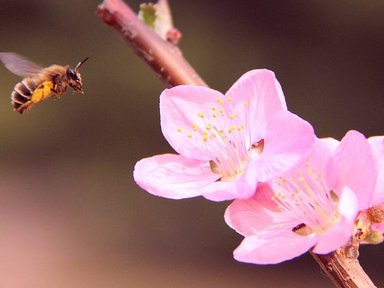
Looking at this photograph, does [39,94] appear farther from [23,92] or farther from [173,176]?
[173,176]

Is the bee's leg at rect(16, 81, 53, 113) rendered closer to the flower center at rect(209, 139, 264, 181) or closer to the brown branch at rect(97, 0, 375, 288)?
the brown branch at rect(97, 0, 375, 288)

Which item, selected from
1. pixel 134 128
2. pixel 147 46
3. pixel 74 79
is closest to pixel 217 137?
pixel 147 46

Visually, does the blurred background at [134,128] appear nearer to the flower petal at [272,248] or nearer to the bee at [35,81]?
the bee at [35,81]

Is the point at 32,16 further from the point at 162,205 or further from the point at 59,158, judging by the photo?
the point at 162,205

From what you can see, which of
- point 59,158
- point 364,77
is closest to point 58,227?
point 59,158

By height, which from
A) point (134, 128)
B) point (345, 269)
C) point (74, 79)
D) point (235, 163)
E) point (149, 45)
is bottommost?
point (345, 269)

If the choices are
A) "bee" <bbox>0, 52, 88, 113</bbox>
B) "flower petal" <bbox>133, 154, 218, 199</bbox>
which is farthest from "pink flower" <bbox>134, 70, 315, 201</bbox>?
"bee" <bbox>0, 52, 88, 113</bbox>
